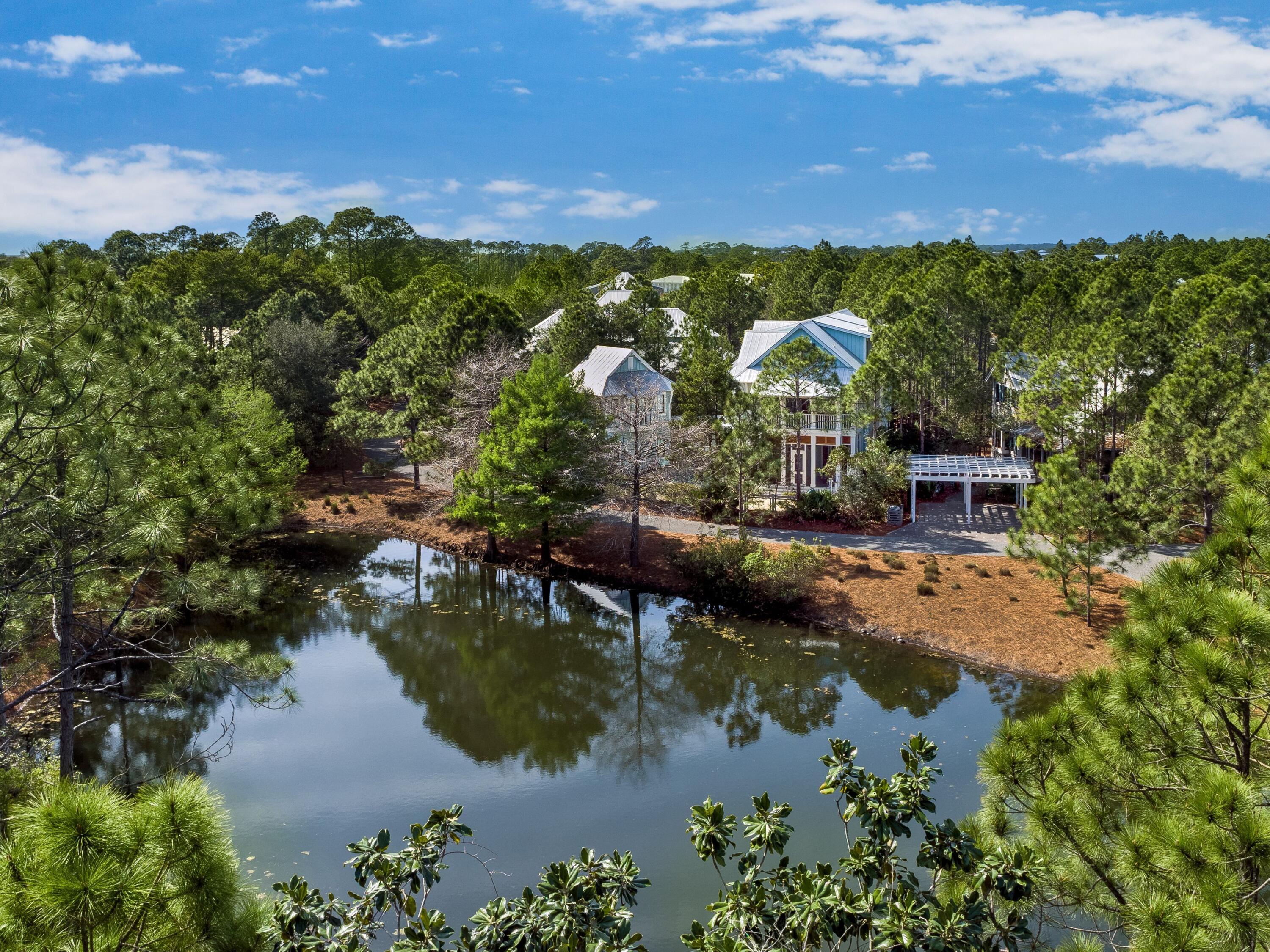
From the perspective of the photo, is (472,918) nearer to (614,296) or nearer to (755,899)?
(755,899)

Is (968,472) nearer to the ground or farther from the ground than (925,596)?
farther from the ground

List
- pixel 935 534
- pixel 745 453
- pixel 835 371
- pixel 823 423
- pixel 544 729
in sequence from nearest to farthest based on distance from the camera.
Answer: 1. pixel 544 729
2. pixel 745 453
3. pixel 935 534
4. pixel 823 423
5. pixel 835 371

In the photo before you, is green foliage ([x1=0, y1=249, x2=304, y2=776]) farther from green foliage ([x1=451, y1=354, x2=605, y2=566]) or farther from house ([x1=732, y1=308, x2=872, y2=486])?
house ([x1=732, y1=308, x2=872, y2=486])

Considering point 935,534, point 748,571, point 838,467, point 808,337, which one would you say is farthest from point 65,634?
point 808,337

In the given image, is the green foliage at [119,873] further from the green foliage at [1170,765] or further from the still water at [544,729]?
the still water at [544,729]

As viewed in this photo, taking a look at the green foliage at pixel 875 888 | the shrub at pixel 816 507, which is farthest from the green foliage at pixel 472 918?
the shrub at pixel 816 507

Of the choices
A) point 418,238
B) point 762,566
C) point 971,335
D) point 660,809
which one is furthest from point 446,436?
point 418,238

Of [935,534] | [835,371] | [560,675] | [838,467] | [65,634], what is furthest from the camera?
[835,371]
